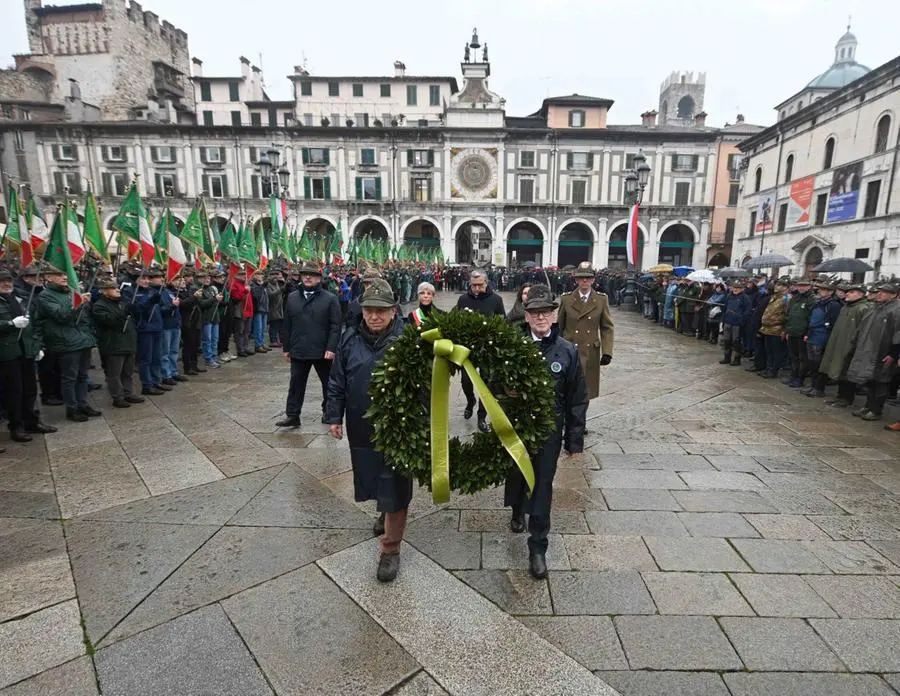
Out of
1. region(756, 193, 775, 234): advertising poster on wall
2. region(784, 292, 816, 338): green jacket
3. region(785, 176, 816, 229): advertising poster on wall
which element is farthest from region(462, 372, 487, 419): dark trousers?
region(756, 193, 775, 234): advertising poster on wall

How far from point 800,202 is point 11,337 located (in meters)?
38.6

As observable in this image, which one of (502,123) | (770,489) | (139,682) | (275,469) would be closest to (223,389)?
(275,469)

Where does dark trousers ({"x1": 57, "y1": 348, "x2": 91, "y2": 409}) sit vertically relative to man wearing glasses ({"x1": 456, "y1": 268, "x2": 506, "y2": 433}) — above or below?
below

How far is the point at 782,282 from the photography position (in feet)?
31.7

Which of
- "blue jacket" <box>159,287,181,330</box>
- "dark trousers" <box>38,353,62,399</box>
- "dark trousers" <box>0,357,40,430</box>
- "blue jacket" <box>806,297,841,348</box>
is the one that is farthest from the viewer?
"blue jacket" <box>806,297,841,348</box>

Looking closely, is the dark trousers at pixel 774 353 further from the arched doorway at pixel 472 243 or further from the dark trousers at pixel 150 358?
the arched doorway at pixel 472 243

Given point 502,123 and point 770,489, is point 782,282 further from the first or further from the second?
point 502,123

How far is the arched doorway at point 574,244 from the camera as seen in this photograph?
148ft

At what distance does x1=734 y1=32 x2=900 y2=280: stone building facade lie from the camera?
2503 cm

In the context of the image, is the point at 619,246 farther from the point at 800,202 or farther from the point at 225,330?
the point at 225,330

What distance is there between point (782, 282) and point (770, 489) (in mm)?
6541

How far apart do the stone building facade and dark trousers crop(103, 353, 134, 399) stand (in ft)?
103

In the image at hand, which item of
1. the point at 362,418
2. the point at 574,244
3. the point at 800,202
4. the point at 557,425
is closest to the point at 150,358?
the point at 362,418

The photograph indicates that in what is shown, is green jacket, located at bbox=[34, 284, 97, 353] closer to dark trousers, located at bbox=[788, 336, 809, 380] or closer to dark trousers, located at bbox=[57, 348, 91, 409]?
dark trousers, located at bbox=[57, 348, 91, 409]
